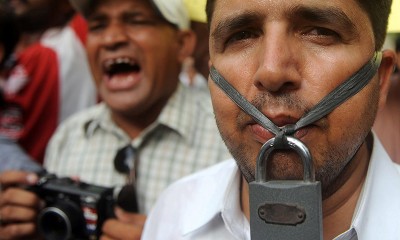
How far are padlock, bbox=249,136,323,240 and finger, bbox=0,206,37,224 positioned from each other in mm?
1137

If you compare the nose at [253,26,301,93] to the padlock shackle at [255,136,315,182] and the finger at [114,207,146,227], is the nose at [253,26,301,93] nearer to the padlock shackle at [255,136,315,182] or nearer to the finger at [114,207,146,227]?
the padlock shackle at [255,136,315,182]

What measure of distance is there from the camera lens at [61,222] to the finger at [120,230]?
0.39ft

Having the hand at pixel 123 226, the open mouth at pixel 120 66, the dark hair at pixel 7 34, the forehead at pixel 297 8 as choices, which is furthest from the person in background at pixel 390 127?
the dark hair at pixel 7 34

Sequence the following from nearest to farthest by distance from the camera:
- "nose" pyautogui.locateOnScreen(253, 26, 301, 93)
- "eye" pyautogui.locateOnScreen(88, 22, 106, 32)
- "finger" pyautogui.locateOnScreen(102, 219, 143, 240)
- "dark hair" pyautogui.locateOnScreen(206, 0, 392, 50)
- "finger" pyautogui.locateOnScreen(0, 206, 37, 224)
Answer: "nose" pyautogui.locateOnScreen(253, 26, 301, 93)
"dark hair" pyautogui.locateOnScreen(206, 0, 392, 50)
"finger" pyautogui.locateOnScreen(102, 219, 143, 240)
"finger" pyautogui.locateOnScreen(0, 206, 37, 224)
"eye" pyautogui.locateOnScreen(88, 22, 106, 32)

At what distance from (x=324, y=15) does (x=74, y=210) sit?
112 centimetres

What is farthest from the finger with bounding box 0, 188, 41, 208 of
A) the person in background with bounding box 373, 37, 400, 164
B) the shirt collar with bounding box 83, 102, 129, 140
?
the person in background with bounding box 373, 37, 400, 164

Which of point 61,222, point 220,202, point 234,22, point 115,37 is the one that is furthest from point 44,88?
point 234,22

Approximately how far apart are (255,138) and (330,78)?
8.0 inches

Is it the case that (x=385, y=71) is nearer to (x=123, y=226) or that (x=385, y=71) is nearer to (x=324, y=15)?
(x=324, y=15)

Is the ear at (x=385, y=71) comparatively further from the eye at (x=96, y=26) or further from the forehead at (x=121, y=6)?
the eye at (x=96, y=26)

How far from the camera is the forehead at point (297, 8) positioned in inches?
48.0

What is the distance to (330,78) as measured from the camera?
1223 mm

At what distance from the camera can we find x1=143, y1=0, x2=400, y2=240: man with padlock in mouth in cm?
114

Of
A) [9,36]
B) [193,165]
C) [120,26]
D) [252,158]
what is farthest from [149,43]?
[252,158]
